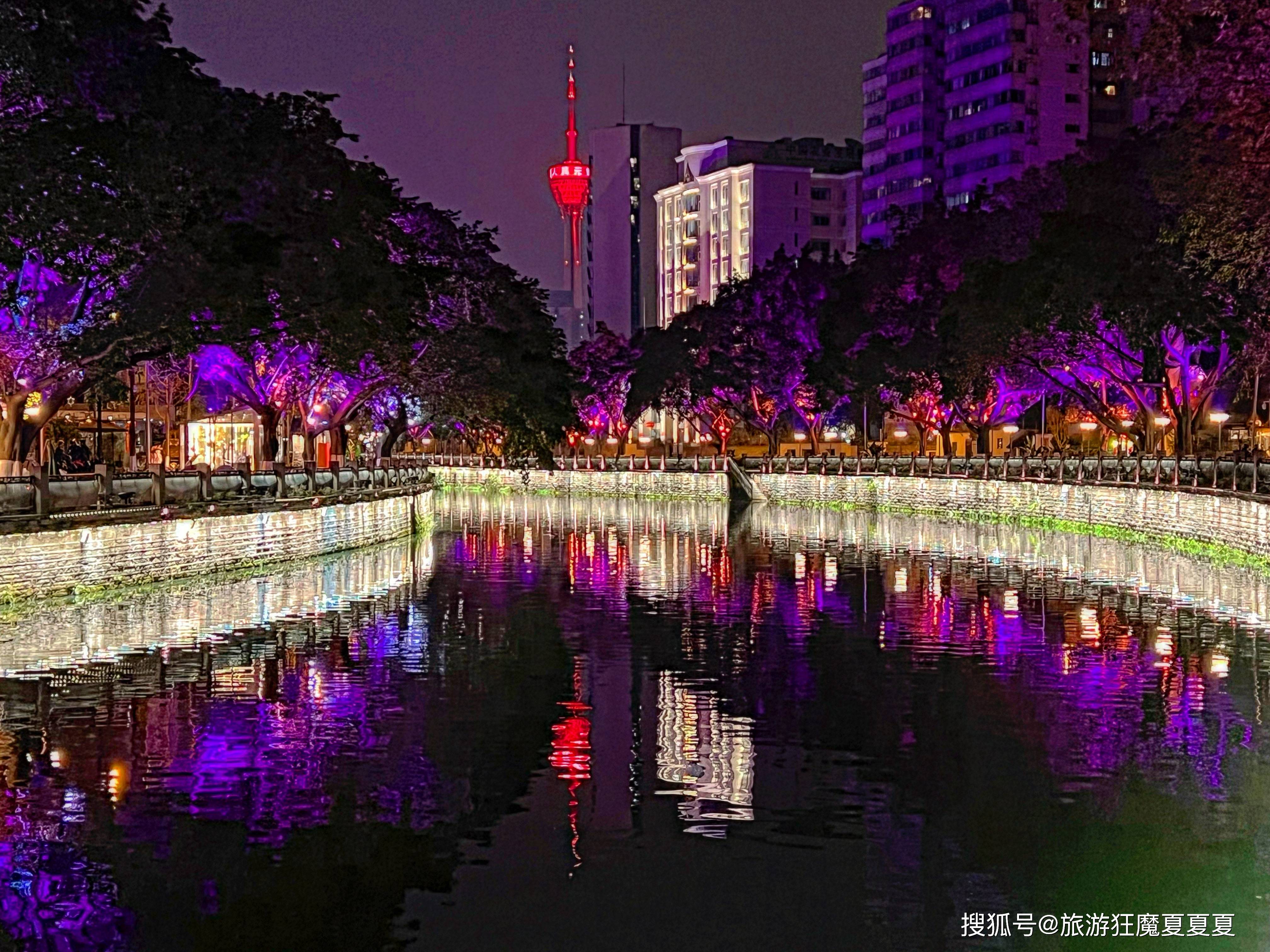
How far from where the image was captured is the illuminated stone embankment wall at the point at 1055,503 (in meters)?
42.2

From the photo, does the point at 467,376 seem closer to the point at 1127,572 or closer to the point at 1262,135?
the point at 1127,572

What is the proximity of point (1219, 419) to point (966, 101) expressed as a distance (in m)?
95.3

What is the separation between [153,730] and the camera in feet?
54.6

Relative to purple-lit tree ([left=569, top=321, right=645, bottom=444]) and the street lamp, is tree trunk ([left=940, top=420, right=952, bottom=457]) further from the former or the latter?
purple-lit tree ([left=569, top=321, right=645, bottom=444])

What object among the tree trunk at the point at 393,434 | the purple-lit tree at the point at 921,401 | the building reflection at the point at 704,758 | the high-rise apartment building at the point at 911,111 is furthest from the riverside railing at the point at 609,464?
the building reflection at the point at 704,758

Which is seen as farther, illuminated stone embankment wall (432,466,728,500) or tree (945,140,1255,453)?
illuminated stone embankment wall (432,466,728,500)

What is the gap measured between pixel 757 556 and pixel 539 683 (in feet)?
77.8

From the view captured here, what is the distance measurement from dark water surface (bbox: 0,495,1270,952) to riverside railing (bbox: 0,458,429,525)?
3227mm


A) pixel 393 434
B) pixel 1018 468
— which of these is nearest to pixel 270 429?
pixel 393 434

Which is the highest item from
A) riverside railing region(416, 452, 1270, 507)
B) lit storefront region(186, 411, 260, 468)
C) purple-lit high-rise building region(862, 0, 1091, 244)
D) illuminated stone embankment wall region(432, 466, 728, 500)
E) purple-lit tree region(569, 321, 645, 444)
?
purple-lit high-rise building region(862, 0, 1091, 244)

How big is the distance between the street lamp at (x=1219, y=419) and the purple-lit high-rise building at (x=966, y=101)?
71.6 metres

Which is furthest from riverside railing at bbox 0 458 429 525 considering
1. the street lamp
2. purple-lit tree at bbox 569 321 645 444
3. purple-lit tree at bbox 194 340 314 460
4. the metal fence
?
purple-lit tree at bbox 569 321 645 444

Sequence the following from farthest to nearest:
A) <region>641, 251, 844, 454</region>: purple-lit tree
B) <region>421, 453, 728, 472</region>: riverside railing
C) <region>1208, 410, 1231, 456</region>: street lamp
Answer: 1. <region>421, 453, 728, 472</region>: riverside railing
2. <region>641, 251, 844, 454</region>: purple-lit tree
3. <region>1208, 410, 1231, 456</region>: street lamp

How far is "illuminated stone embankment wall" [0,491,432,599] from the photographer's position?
28.4m
